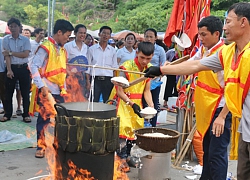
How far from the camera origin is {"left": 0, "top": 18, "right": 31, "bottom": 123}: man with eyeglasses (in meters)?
6.29

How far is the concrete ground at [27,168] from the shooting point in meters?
4.02

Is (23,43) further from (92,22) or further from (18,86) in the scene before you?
(92,22)

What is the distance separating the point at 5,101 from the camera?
648 centimetres

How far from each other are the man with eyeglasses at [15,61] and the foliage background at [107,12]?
51.1ft

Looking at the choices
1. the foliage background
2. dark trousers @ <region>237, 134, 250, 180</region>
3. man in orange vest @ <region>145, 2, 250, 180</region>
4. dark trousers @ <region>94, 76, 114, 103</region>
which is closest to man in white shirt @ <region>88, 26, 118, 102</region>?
dark trousers @ <region>94, 76, 114, 103</region>

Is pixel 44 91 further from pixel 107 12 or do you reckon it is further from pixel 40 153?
pixel 107 12

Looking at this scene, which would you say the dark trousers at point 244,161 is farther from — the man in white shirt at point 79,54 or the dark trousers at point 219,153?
the man in white shirt at point 79,54

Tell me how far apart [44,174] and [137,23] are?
75.7 ft

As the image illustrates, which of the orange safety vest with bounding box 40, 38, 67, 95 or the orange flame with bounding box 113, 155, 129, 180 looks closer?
the orange flame with bounding box 113, 155, 129, 180

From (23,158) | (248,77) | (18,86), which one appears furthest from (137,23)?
(248,77)

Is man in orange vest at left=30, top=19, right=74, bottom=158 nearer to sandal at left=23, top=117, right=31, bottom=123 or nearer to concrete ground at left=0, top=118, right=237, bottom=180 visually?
concrete ground at left=0, top=118, right=237, bottom=180

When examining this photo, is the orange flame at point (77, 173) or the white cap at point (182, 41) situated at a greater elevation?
the white cap at point (182, 41)

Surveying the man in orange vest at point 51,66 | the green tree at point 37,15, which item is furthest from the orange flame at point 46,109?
the green tree at point 37,15

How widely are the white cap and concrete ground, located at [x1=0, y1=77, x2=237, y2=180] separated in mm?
1686
